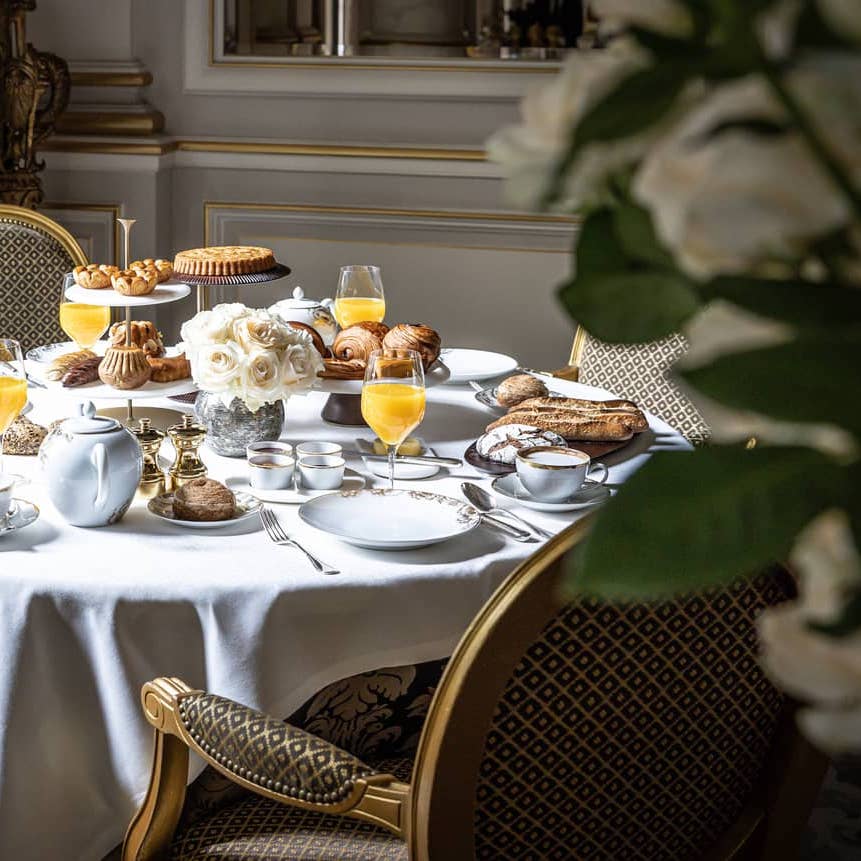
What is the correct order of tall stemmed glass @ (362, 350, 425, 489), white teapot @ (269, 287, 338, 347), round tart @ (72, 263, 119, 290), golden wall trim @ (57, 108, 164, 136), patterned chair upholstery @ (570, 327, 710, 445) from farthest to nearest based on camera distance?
1. golden wall trim @ (57, 108, 164, 136)
2. patterned chair upholstery @ (570, 327, 710, 445)
3. white teapot @ (269, 287, 338, 347)
4. round tart @ (72, 263, 119, 290)
5. tall stemmed glass @ (362, 350, 425, 489)

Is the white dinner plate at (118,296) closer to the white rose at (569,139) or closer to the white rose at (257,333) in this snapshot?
the white rose at (257,333)

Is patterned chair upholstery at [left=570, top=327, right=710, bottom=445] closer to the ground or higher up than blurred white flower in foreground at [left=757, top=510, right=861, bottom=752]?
closer to the ground

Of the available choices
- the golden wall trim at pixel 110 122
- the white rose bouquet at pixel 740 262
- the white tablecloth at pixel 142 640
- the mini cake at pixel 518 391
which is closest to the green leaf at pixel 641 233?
the white rose bouquet at pixel 740 262

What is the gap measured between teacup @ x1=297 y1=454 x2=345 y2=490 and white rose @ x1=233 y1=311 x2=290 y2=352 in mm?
153

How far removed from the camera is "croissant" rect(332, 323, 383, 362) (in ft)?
6.08

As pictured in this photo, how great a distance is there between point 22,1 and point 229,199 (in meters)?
0.81

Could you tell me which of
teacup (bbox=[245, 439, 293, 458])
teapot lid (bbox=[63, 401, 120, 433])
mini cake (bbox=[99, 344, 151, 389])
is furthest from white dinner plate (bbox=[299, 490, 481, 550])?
mini cake (bbox=[99, 344, 151, 389])

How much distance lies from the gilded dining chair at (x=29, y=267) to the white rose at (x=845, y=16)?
8.48ft

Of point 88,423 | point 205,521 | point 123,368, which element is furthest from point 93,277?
point 205,521

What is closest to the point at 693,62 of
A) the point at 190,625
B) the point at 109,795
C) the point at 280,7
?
the point at 190,625

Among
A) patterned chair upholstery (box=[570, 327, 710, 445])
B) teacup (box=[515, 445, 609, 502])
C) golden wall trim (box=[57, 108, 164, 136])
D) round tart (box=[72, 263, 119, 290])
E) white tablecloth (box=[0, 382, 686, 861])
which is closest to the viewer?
white tablecloth (box=[0, 382, 686, 861])

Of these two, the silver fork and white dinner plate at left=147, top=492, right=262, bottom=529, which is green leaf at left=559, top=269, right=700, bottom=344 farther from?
white dinner plate at left=147, top=492, right=262, bottom=529

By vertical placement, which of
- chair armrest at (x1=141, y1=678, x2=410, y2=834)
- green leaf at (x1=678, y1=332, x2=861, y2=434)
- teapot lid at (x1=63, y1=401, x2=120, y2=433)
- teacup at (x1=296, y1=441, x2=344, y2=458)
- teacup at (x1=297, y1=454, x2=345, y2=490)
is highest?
green leaf at (x1=678, y1=332, x2=861, y2=434)

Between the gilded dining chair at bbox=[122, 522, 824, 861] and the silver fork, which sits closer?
the gilded dining chair at bbox=[122, 522, 824, 861]
